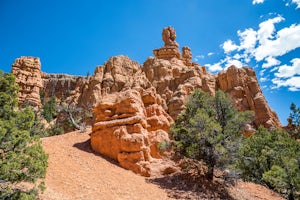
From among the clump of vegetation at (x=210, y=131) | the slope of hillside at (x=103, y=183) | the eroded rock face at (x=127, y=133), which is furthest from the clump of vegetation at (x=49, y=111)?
the clump of vegetation at (x=210, y=131)

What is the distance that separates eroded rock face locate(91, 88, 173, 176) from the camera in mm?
14711

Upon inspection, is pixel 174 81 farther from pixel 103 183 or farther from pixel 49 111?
pixel 103 183

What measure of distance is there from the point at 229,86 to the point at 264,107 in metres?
8.41

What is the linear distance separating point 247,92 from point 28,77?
52.8 meters

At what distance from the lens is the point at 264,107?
43812 mm

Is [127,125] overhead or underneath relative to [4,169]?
overhead

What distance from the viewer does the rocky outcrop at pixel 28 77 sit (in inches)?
2082

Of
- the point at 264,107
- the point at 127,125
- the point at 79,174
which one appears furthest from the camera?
the point at 264,107

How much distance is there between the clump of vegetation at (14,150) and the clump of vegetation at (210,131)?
898 cm

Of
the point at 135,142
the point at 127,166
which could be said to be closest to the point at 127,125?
the point at 135,142

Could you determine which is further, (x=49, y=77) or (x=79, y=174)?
(x=49, y=77)

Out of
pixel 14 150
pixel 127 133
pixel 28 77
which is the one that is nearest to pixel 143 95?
pixel 127 133

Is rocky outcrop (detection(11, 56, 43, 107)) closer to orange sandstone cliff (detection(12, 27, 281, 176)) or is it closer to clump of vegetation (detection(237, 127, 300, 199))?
orange sandstone cliff (detection(12, 27, 281, 176))

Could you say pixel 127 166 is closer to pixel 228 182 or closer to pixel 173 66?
pixel 228 182
